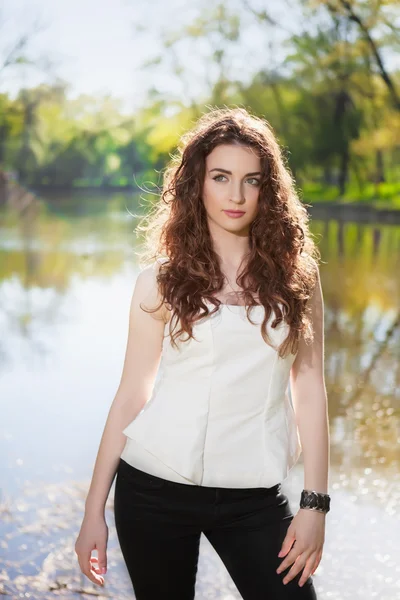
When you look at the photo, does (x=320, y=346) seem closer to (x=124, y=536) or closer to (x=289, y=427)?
(x=289, y=427)

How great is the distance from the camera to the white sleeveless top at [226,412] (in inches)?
60.9

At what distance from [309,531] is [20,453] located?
2816 mm

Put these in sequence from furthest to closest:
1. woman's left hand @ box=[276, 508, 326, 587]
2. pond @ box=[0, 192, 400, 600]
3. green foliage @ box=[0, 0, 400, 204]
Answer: green foliage @ box=[0, 0, 400, 204] → pond @ box=[0, 192, 400, 600] → woman's left hand @ box=[276, 508, 326, 587]

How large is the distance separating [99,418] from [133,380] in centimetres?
325

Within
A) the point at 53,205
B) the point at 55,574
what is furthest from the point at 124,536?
the point at 53,205

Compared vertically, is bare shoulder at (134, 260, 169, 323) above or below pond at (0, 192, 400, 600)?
above

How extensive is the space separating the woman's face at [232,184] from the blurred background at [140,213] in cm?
143

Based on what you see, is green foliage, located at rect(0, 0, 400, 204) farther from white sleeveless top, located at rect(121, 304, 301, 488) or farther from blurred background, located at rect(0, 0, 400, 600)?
white sleeveless top, located at rect(121, 304, 301, 488)

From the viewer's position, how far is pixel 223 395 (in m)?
1.55

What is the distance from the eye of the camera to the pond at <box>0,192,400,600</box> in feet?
9.30

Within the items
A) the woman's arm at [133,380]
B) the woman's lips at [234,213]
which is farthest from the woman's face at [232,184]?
the woman's arm at [133,380]

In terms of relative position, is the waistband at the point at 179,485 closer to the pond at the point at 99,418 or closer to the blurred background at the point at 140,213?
the pond at the point at 99,418

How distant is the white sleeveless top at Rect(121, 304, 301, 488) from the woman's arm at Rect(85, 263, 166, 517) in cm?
6

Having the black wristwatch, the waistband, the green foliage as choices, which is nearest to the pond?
the waistband
